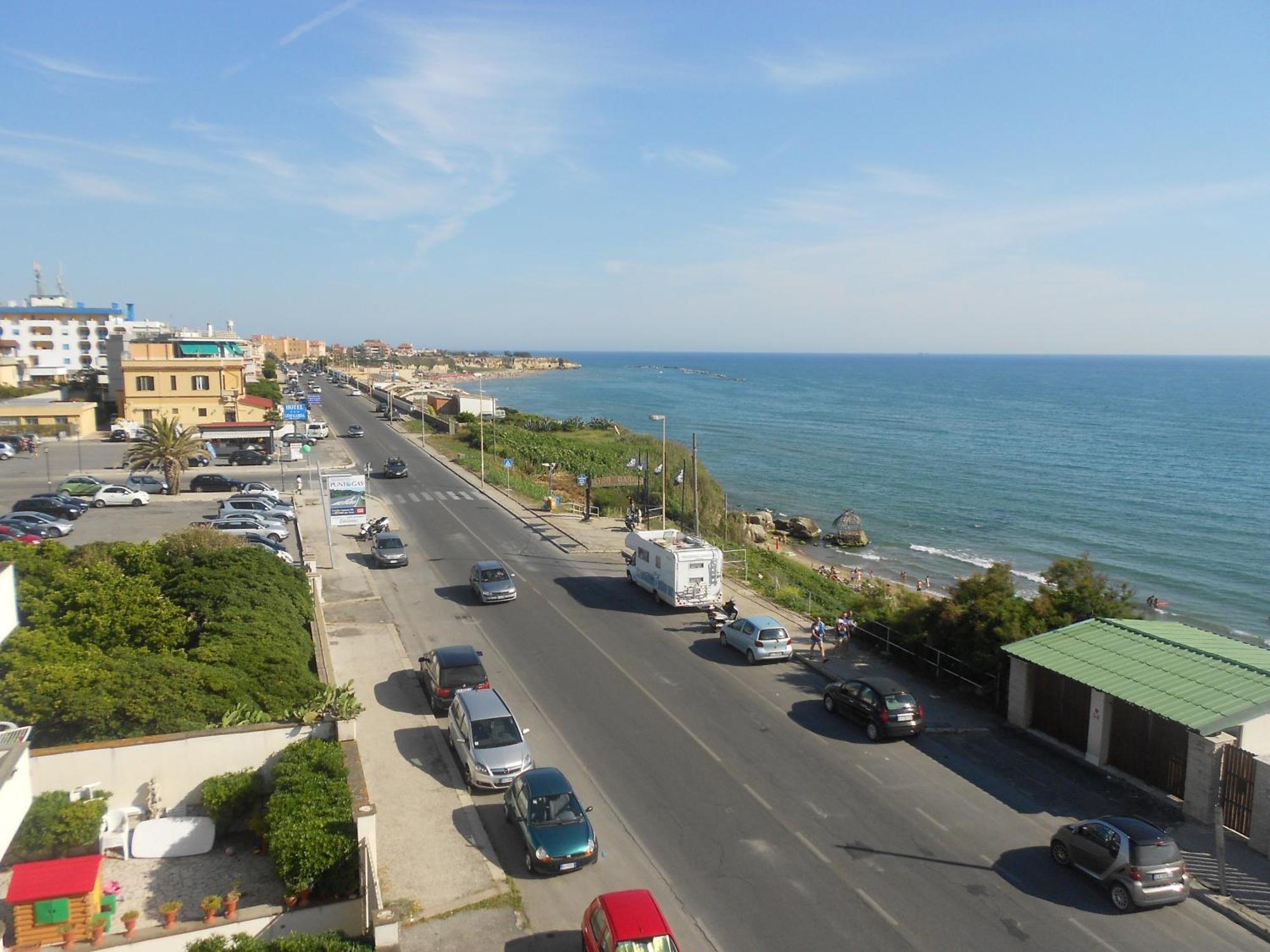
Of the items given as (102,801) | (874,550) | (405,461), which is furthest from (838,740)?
(405,461)

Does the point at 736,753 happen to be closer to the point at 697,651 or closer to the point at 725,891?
the point at 725,891

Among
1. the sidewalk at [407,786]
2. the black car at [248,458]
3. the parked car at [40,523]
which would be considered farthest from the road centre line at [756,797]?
the black car at [248,458]

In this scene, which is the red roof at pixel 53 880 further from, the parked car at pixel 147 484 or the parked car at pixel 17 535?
the parked car at pixel 147 484

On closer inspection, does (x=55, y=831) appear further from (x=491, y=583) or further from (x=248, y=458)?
(x=248, y=458)

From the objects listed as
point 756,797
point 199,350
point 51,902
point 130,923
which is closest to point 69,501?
point 51,902

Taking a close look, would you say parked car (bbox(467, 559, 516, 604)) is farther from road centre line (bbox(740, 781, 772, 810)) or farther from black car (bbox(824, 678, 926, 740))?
road centre line (bbox(740, 781, 772, 810))

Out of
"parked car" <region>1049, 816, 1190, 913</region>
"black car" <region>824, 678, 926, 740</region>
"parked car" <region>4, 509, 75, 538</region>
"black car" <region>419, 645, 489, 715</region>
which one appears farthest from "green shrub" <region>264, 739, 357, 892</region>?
"parked car" <region>4, 509, 75, 538</region>
